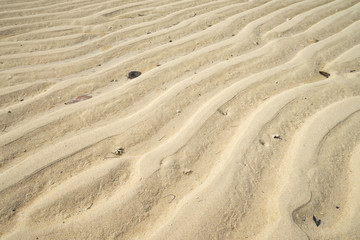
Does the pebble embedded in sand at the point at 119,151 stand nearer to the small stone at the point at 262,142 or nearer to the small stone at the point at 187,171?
the small stone at the point at 187,171

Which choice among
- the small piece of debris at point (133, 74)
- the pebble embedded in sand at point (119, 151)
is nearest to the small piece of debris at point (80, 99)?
the small piece of debris at point (133, 74)

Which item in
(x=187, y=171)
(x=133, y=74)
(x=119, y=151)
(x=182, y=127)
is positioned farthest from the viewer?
(x=133, y=74)

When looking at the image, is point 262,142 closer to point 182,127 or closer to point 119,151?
point 182,127

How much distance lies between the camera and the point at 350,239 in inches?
48.5

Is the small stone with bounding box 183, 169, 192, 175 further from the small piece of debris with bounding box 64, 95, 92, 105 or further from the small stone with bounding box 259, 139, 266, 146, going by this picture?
the small piece of debris with bounding box 64, 95, 92, 105

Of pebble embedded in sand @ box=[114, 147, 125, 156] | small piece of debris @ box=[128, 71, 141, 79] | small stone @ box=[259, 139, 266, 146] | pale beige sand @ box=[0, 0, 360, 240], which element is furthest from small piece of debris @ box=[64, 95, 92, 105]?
small stone @ box=[259, 139, 266, 146]

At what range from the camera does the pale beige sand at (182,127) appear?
1320mm

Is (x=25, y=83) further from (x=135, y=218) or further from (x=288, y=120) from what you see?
(x=288, y=120)

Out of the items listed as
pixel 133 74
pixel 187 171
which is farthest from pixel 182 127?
pixel 133 74

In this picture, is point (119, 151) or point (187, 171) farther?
point (119, 151)

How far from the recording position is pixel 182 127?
5.71 feet

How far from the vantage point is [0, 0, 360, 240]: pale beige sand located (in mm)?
1320

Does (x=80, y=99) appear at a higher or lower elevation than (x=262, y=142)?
higher

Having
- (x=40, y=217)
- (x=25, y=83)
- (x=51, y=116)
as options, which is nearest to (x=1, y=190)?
(x=40, y=217)
